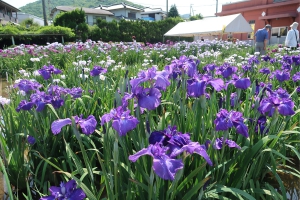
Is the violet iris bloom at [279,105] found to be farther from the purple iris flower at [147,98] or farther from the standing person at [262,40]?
the standing person at [262,40]

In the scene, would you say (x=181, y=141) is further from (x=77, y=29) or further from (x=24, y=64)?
(x=77, y=29)

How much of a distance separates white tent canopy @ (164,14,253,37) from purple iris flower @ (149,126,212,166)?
15450 mm

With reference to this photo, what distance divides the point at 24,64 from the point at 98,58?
1957mm


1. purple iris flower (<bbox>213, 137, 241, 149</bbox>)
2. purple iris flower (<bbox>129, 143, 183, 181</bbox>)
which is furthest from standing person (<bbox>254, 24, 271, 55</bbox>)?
purple iris flower (<bbox>129, 143, 183, 181</bbox>)

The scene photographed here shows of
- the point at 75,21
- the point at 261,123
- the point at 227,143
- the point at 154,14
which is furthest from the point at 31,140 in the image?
the point at 154,14

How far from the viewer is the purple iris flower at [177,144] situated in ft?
2.97

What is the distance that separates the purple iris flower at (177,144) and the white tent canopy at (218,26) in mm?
15450

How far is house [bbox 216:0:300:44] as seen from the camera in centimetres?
2252

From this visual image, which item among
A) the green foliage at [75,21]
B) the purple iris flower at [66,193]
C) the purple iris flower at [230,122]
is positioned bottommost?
the purple iris flower at [66,193]

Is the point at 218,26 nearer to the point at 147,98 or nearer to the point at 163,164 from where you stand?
the point at 147,98

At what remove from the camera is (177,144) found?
3.06 feet

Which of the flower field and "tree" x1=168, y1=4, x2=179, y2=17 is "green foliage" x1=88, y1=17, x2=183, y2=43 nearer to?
the flower field

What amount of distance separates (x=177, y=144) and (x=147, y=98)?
384 millimetres

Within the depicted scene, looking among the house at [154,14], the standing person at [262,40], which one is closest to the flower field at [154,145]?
the standing person at [262,40]
